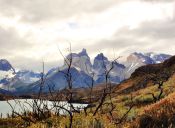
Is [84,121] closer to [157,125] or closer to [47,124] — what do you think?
[47,124]

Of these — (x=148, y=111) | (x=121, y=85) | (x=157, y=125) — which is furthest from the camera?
(x=121, y=85)

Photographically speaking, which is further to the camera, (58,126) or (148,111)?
(148,111)

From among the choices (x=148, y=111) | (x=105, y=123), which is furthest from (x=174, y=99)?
(x=105, y=123)

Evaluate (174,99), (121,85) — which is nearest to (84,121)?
(174,99)

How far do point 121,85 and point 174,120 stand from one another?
14098 centimetres

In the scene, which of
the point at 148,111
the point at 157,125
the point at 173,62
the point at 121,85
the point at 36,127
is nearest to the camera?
the point at 36,127

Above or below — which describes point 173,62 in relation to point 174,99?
above

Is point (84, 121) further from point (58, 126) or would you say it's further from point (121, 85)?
point (121, 85)

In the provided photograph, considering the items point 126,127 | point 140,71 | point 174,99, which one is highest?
point 140,71

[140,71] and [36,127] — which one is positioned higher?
[140,71]

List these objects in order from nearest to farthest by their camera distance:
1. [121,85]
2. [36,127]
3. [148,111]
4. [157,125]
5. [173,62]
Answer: [36,127], [157,125], [148,111], [173,62], [121,85]

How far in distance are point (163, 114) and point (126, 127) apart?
1.74 metres

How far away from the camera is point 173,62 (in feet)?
433

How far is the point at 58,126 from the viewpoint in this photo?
15.4m
